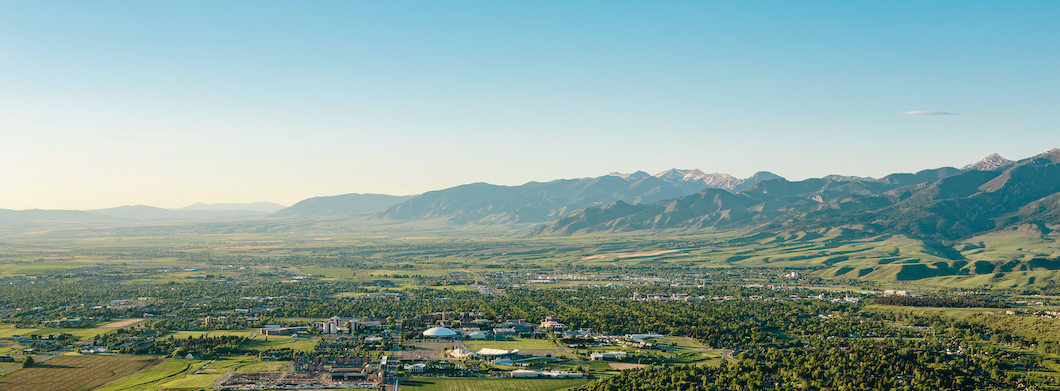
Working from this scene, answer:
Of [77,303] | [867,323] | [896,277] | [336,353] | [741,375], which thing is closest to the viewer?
[741,375]

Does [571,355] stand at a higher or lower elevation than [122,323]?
lower

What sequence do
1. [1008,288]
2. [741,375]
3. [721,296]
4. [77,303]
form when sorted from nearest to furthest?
[741,375]
[77,303]
[721,296]
[1008,288]

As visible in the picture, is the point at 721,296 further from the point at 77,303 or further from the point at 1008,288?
the point at 77,303

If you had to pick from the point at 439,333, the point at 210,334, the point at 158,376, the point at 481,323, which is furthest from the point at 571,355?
the point at 210,334

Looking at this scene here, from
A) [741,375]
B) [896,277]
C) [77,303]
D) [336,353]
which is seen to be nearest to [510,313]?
[336,353]

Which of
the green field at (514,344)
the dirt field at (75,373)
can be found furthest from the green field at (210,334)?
the green field at (514,344)

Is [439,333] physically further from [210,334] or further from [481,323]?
[210,334]

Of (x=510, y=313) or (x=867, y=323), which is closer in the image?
(x=867, y=323)
